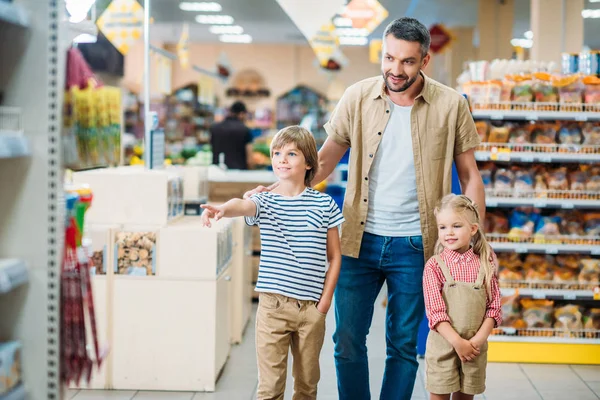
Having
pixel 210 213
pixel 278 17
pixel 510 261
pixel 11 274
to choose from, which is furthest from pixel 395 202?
pixel 278 17

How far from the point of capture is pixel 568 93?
5.94m

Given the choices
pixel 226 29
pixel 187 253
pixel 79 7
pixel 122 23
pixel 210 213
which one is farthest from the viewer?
pixel 226 29

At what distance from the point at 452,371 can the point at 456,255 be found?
46 cm

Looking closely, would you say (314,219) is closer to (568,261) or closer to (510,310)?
(510,310)

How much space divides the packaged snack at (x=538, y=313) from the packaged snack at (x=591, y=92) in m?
1.41

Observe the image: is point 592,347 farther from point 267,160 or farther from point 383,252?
point 267,160

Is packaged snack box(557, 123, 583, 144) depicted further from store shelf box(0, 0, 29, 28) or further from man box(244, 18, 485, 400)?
store shelf box(0, 0, 29, 28)

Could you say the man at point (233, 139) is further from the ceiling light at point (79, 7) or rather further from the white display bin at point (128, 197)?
the ceiling light at point (79, 7)

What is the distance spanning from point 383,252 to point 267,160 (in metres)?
9.79

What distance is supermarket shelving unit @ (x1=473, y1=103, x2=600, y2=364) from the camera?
586 centimetres

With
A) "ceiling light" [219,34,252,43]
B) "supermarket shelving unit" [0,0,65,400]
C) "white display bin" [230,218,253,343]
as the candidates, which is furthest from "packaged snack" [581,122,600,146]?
"ceiling light" [219,34,252,43]

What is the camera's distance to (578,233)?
5.98 meters

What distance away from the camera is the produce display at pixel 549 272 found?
5.90m

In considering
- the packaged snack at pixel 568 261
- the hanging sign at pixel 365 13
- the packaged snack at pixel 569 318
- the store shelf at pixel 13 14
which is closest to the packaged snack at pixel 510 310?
the packaged snack at pixel 569 318
